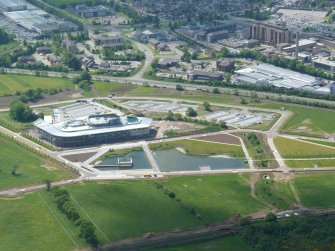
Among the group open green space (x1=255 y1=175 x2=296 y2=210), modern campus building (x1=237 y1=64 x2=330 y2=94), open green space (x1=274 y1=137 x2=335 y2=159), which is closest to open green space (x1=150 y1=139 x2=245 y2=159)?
open green space (x1=274 y1=137 x2=335 y2=159)

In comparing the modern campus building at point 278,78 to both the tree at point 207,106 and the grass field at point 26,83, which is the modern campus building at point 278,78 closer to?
the tree at point 207,106

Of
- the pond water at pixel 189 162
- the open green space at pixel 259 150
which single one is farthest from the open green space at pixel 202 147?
the open green space at pixel 259 150

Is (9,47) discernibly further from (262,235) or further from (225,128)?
(262,235)

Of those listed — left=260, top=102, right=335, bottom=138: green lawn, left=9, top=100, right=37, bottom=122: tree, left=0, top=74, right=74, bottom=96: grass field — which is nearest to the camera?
left=260, top=102, right=335, bottom=138: green lawn

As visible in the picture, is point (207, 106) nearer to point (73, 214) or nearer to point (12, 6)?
point (73, 214)

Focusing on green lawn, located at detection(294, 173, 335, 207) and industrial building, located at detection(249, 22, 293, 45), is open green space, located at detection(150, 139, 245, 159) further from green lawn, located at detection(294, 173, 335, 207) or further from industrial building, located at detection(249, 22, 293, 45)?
industrial building, located at detection(249, 22, 293, 45)

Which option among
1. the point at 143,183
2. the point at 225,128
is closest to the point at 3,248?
the point at 143,183
